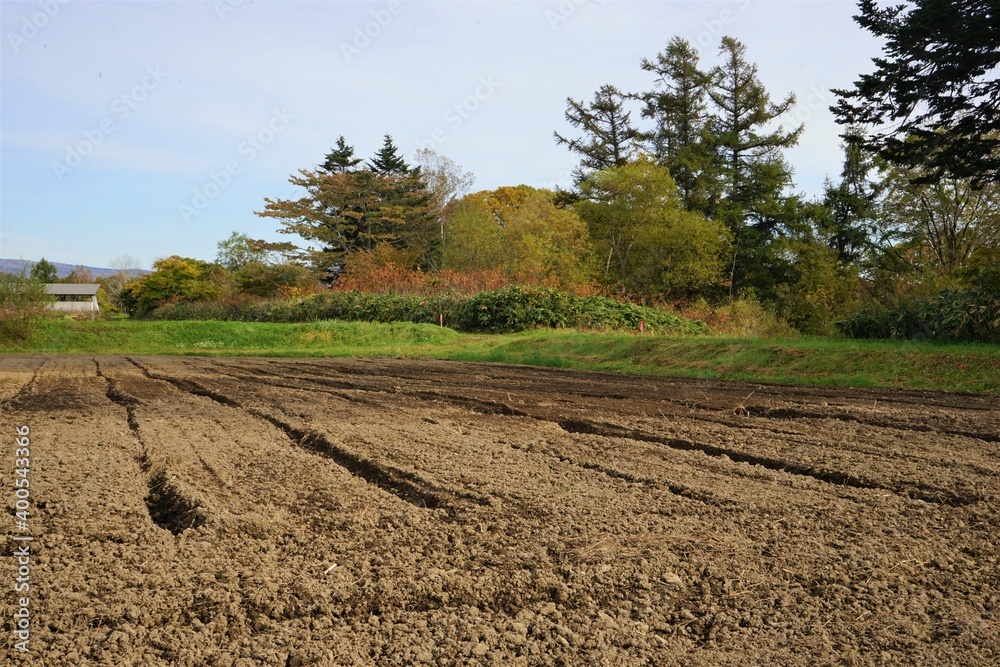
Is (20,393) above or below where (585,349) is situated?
below

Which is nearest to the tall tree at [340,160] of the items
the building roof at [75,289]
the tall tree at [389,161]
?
the tall tree at [389,161]

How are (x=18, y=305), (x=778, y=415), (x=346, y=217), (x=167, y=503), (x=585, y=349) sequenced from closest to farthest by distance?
(x=167, y=503)
(x=778, y=415)
(x=585, y=349)
(x=18, y=305)
(x=346, y=217)

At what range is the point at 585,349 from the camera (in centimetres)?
1706

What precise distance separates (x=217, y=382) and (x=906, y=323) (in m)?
12.8

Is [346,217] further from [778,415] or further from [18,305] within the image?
[778,415]

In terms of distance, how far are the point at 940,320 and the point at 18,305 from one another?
24.9m

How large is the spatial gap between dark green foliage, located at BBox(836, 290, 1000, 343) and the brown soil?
21.6 ft

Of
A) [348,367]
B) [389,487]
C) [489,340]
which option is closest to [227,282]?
[489,340]

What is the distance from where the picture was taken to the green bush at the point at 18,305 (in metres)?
22.4

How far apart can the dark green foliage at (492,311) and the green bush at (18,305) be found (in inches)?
336

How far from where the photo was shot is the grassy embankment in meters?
11.5

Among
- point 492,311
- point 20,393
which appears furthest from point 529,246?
point 20,393

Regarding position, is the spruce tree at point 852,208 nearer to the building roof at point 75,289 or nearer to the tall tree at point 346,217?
the tall tree at point 346,217

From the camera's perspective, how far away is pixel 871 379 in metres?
11.4
